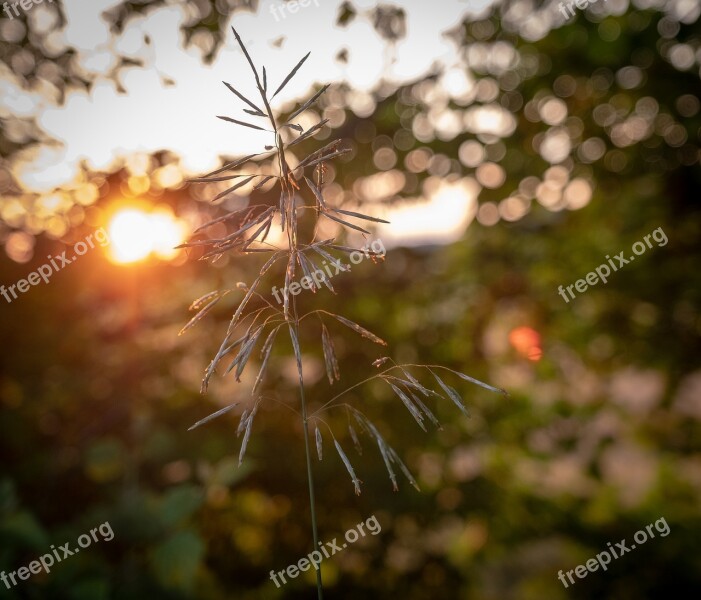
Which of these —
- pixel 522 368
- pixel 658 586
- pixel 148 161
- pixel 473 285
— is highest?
pixel 148 161

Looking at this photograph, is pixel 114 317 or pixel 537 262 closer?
pixel 114 317

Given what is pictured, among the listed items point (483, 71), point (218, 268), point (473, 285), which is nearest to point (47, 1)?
point (218, 268)

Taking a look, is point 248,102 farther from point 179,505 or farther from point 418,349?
point 418,349

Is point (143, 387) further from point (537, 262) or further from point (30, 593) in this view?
point (537, 262)

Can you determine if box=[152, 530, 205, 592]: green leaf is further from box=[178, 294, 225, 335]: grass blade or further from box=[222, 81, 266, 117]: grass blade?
box=[222, 81, 266, 117]: grass blade

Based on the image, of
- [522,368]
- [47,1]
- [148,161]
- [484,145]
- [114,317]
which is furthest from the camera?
[522,368]

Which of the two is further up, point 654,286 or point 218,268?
point 218,268

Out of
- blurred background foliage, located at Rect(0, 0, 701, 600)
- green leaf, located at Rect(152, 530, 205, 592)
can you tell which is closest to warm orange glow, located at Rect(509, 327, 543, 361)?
blurred background foliage, located at Rect(0, 0, 701, 600)
